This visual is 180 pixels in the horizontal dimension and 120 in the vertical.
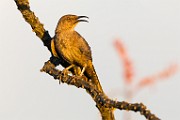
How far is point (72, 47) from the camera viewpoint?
8773mm

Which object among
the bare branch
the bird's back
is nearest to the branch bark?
the bare branch

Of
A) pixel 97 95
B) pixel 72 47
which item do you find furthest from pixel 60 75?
pixel 72 47

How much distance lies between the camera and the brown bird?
27.0 ft

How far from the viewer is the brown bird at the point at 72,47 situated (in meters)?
8.22

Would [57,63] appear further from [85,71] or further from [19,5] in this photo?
[19,5]

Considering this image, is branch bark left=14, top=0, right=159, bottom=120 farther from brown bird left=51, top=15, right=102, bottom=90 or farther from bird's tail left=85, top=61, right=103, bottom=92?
bird's tail left=85, top=61, right=103, bottom=92

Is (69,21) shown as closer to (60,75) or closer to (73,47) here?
(73,47)

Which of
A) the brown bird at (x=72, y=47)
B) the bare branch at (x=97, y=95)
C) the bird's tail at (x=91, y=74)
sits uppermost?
the brown bird at (x=72, y=47)

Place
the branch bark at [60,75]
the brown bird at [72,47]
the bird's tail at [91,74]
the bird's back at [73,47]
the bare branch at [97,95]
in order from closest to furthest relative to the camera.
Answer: the bare branch at [97,95] < the branch bark at [60,75] < the bird's tail at [91,74] < the brown bird at [72,47] < the bird's back at [73,47]

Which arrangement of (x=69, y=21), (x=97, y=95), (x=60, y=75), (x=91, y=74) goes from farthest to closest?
(x=69, y=21)
(x=91, y=74)
(x=60, y=75)
(x=97, y=95)

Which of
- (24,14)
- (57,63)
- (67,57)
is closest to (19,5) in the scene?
(24,14)

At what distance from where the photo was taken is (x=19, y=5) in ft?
22.2

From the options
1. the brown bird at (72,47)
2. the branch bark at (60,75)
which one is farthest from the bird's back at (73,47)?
the branch bark at (60,75)

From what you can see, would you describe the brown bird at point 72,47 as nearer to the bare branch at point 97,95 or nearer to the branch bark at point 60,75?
the branch bark at point 60,75
